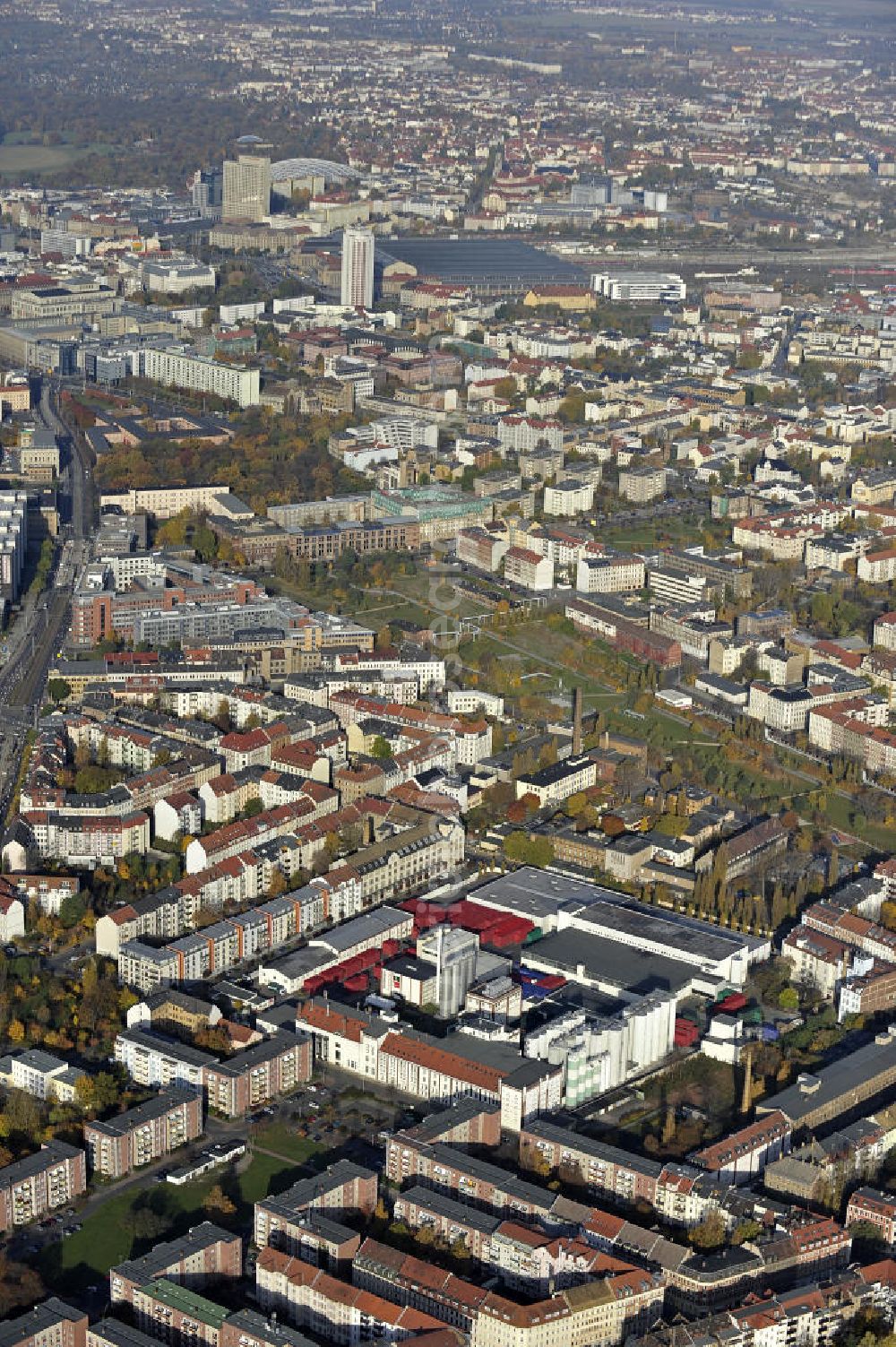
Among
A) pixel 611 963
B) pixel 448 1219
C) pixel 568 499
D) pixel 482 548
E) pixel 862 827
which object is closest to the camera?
pixel 448 1219

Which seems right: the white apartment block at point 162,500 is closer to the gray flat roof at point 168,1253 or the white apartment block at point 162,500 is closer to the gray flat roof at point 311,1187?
the gray flat roof at point 311,1187

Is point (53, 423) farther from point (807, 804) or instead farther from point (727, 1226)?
point (727, 1226)

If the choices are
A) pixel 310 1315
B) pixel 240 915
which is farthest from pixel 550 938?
pixel 310 1315

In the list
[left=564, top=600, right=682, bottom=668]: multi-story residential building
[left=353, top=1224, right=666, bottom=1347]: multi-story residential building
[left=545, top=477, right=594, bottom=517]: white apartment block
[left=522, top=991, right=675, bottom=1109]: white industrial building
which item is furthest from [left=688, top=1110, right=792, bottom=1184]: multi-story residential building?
[left=545, top=477, right=594, bottom=517]: white apartment block

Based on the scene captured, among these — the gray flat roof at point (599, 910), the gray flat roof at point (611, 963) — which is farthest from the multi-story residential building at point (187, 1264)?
the gray flat roof at point (599, 910)

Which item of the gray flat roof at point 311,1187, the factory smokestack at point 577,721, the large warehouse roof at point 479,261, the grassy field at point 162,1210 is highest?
the large warehouse roof at point 479,261

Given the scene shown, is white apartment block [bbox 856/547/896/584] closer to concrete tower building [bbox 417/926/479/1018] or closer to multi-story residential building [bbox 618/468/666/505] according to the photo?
multi-story residential building [bbox 618/468/666/505]

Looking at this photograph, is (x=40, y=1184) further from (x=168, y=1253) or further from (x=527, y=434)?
(x=527, y=434)

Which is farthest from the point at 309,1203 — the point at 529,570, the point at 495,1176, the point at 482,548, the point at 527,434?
the point at 527,434
